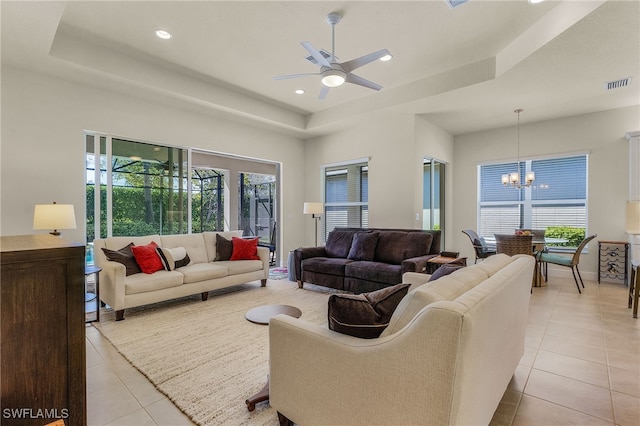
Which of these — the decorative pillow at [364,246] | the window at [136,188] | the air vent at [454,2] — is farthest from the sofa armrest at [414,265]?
the window at [136,188]

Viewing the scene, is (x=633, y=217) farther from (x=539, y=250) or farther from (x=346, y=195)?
(x=346, y=195)

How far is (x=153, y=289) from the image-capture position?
364 centimetres

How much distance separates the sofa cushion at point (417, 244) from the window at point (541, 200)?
9.48 ft

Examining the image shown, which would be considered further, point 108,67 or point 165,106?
point 165,106

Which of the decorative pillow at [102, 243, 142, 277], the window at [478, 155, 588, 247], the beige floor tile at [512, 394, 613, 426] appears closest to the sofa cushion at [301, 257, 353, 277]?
the decorative pillow at [102, 243, 142, 277]

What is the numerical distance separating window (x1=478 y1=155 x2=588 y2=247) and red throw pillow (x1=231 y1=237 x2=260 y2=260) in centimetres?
491

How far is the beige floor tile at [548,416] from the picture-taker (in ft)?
5.81

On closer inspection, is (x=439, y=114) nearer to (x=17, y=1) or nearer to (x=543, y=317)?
(x=543, y=317)

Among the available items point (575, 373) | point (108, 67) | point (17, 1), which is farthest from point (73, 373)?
point (108, 67)

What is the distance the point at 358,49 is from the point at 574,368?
152 inches

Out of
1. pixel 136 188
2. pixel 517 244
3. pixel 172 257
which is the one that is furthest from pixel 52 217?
pixel 517 244

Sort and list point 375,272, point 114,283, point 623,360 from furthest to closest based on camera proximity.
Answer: point 375,272
point 114,283
point 623,360

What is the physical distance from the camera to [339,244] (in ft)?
17.2

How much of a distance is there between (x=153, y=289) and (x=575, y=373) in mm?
4166
